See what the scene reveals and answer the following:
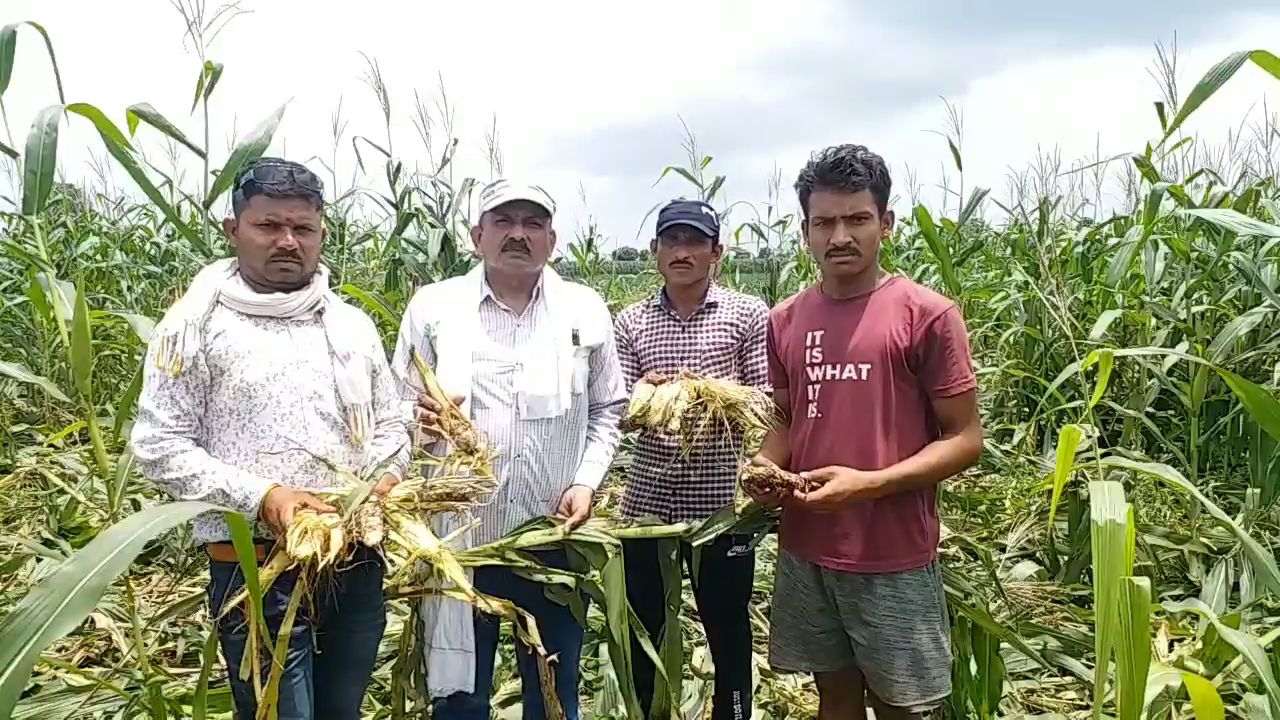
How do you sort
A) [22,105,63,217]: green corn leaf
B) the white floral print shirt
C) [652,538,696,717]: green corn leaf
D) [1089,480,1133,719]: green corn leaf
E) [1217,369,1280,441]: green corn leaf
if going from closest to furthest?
1. [1089,480,1133,719]: green corn leaf
2. [1217,369,1280,441]: green corn leaf
3. the white floral print shirt
4. [22,105,63,217]: green corn leaf
5. [652,538,696,717]: green corn leaf

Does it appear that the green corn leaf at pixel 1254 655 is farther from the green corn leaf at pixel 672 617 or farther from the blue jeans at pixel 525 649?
the blue jeans at pixel 525 649

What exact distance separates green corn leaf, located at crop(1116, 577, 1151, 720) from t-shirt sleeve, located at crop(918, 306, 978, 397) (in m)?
0.62

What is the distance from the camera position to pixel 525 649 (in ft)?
6.63

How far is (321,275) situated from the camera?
5.46ft

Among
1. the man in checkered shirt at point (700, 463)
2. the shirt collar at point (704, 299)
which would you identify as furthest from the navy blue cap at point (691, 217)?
the shirt collar at point (704, 299)

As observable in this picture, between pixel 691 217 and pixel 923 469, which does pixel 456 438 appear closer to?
pixel 691 217

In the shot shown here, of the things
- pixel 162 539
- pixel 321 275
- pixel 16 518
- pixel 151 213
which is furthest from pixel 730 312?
pixel 151 213

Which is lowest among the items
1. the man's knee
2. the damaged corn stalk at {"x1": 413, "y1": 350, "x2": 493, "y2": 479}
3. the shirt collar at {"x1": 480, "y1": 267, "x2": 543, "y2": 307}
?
the man's knee

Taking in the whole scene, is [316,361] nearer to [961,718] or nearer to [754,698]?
[754,698]

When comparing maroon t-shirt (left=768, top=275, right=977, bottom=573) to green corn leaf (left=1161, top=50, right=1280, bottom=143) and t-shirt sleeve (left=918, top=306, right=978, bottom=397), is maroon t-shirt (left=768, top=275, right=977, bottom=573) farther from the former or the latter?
green corn leaf (left=1161, top=50, right=1280, bottom=143)

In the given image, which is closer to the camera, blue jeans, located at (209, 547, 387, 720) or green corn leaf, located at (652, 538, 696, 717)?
blue jeans, located at (209, 547, 387, 720)

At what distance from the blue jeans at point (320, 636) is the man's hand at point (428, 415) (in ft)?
0.87

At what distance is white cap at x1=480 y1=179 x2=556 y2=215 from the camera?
1.83 meters

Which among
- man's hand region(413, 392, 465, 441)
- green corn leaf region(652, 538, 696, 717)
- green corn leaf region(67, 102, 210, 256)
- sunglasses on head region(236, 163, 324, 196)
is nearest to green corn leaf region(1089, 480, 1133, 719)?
green corn leaf region(652, 538, 696, 717)
